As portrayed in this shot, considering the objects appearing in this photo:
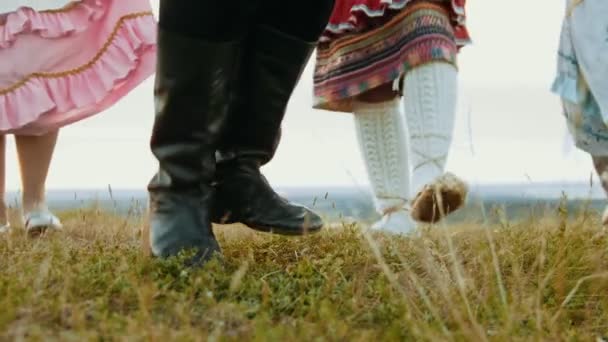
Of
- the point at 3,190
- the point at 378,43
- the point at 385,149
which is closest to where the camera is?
the point at 378,43

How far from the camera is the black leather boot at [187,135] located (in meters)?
1.73

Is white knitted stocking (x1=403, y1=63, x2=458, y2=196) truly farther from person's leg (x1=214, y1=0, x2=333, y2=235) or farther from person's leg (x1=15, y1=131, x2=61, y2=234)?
person's leg (x1=15, y1=131, x2=61, y2=234)

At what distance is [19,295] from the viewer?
1398 millimetres

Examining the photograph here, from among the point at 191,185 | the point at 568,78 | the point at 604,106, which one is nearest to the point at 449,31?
the point at 568,78

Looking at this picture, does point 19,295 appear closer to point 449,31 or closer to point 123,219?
point 123,219

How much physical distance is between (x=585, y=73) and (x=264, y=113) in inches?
37.7

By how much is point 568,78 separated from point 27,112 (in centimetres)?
180

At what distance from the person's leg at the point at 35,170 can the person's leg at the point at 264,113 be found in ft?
4.34

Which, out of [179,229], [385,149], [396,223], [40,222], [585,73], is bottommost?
[40,222]

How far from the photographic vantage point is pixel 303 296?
1526 mm

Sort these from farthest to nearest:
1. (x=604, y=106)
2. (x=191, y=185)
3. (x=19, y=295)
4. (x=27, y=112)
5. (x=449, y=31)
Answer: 1. (x=27, y=112)
2. (x=449, y=31)
3. (x=604, y=106)
4. (x=191, y=185)
5. (x=19, y=295)

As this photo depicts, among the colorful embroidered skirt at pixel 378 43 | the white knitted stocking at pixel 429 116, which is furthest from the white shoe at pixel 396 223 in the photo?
the colorful embroidered skirt at pixel 378 43

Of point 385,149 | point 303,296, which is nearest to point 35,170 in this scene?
point 385,149

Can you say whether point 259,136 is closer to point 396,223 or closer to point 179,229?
point 179,229
